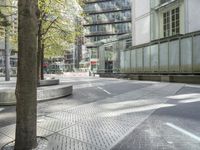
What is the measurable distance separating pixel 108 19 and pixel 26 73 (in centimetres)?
6889

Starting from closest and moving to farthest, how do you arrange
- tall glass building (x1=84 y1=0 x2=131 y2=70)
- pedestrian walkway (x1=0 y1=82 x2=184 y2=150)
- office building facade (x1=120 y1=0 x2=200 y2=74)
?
pedestrian walkway (x1=0 y1=82 x2=184 y2=150)
office building facade (x1=120 y1=0 x2=200 y2=74)
tall glass building (x1=84 y1=0 x2=131 y2=70)

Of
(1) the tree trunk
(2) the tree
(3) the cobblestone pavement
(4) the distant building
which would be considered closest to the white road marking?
(3) the cobblestone pavement

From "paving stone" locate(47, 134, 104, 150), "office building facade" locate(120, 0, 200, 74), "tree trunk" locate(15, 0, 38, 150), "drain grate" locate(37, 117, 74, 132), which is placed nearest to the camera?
"tree trunk" locate(15, 0, 38, 150)

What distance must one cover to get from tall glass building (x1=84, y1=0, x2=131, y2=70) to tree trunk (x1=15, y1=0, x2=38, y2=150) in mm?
64574

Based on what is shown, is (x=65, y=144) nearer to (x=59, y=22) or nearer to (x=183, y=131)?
(x=183, y=131)

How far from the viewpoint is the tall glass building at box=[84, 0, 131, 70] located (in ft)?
227

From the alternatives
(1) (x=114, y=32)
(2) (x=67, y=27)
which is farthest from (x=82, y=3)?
(1) (x=114, y=32)

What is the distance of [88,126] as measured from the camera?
6199mm

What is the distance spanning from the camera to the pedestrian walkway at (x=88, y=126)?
488 cm

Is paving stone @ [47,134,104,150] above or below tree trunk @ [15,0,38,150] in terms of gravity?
below

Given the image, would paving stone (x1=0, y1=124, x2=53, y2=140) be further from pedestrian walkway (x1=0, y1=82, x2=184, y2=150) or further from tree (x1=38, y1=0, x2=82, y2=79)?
tree (x1=38, y1=0, x2=82, y2=79)

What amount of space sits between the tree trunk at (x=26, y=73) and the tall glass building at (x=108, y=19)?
64574 millimetres

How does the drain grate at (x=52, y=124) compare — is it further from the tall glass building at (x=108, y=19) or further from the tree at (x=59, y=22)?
the tall glass building at (x=108, y=19)

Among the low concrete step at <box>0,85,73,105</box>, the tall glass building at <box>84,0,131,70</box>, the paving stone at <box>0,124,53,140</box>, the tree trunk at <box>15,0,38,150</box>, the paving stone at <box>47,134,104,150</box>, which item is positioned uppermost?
the tall glass building at <box>84,0,131,70</box>
